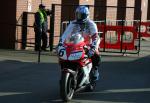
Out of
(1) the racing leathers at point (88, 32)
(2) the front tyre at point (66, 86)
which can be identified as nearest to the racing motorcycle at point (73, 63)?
(2) the front tyre at point (66, 86)

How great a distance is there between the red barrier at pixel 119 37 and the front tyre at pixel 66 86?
10285mm

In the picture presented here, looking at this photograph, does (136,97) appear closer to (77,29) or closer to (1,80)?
(77,29)

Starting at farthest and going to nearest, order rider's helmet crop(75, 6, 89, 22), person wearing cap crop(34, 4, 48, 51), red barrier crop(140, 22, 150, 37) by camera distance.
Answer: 1. red barrier crop(140, 22, 150, 37)
2. person wearing cap crop(34, 4, 48, 51)
3. rider's helmet crop(75, 6, 89, 22)

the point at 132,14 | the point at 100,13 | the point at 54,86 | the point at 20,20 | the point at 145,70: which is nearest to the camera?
the point at 54,86

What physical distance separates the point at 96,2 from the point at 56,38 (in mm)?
7286

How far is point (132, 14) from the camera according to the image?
1316 inches

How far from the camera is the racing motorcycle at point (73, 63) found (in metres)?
9.78

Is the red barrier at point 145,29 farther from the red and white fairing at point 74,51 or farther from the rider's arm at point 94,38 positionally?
the red and white fairing at point 74,51

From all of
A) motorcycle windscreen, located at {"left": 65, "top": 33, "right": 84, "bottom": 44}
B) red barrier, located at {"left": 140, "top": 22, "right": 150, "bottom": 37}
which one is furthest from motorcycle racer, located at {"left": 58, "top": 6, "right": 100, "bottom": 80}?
red barrier, located at {"left": 140, "top": 22, "right": 150, "bottom": 37}

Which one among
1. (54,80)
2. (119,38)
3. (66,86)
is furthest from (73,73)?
(119,38)

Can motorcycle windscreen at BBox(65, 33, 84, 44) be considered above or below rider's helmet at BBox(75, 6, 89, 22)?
below

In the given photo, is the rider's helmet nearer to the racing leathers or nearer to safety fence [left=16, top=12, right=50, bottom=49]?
the racing leathers

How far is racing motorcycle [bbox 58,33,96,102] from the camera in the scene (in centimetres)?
978

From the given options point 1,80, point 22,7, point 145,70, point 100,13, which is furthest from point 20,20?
point 100,13
